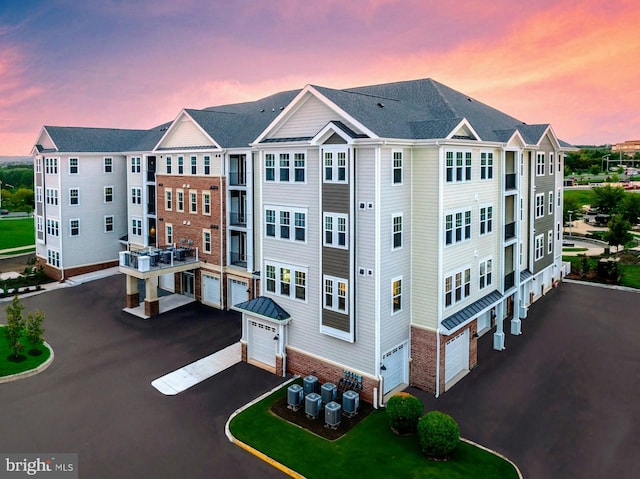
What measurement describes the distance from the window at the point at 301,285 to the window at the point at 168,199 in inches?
701

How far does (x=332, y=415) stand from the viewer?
1894 centimetres

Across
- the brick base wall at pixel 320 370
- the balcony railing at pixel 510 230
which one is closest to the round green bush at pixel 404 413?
the brick base wall at pixel 320 370

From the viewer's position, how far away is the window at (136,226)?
1638 inches

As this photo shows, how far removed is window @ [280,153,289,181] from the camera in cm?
2309

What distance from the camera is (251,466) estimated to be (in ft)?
54.7

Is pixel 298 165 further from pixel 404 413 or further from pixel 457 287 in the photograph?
pixel 404 413

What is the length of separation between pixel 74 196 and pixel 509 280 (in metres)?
36.3

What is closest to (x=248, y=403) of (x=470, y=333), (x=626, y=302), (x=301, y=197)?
(x=301, y=197)

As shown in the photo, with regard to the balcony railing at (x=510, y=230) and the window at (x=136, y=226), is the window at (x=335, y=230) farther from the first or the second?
the window at (x=136, y=226)

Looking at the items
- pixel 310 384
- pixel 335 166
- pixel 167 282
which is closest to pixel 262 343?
pixel 310 384

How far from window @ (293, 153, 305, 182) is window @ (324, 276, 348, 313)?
488 cm

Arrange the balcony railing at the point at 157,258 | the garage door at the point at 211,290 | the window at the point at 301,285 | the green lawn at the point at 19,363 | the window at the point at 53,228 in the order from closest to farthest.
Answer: the window at the point at 301,285 → the green lawn at the point at 19,363 → the balcony railing at the point at 157,258 → the garage door at the point at 211,290 → the window at the point at 53,228

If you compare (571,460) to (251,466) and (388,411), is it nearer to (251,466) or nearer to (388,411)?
(388,411)

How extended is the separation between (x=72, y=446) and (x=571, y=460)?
17.8 metres
